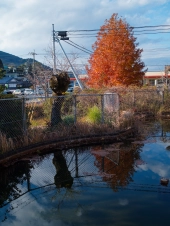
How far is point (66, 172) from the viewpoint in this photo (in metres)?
7.21

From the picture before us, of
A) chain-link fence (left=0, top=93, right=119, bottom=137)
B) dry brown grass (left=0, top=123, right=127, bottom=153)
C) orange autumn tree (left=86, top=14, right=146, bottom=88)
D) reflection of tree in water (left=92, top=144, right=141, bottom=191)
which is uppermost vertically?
orange autumn tree (left=86, top=14, right=146, bottom=88)

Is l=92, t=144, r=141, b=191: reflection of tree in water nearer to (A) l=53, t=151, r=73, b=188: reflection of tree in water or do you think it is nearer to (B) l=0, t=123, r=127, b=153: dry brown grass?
(A) l=53, t=151, r=73, b=188: reflection of tree in water

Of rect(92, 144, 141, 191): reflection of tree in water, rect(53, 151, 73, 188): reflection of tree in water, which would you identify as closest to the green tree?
rect(53, 151, 73, 188): reflection of tree in water

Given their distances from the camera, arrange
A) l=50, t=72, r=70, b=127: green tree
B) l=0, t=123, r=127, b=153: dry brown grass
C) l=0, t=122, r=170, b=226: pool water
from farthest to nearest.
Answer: l=50, t=72, r=70, b=127: green tree, l=0, t=123, r=127, b=153: dry brown grass, l=0, t=122, r=170, b=226: pool water

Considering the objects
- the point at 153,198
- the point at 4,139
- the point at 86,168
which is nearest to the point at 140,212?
the point at 153,198

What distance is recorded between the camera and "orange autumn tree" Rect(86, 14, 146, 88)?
19.9 meters

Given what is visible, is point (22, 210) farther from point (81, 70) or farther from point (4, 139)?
point (81, 70)

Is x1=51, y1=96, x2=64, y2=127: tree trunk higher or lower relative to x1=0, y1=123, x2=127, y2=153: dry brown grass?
higher

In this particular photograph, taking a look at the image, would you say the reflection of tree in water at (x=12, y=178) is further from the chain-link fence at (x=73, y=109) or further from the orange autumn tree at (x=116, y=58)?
the orange autumn tree at (x=116, y=58)

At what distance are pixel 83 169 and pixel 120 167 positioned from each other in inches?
41.9

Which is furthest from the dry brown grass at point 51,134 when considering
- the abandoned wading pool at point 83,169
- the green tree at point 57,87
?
the green tree at point 57,87

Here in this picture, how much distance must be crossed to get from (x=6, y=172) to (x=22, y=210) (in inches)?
92.5

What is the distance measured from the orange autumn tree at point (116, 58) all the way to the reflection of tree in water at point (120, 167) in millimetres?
11489

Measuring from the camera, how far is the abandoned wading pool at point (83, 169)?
4836 mm
